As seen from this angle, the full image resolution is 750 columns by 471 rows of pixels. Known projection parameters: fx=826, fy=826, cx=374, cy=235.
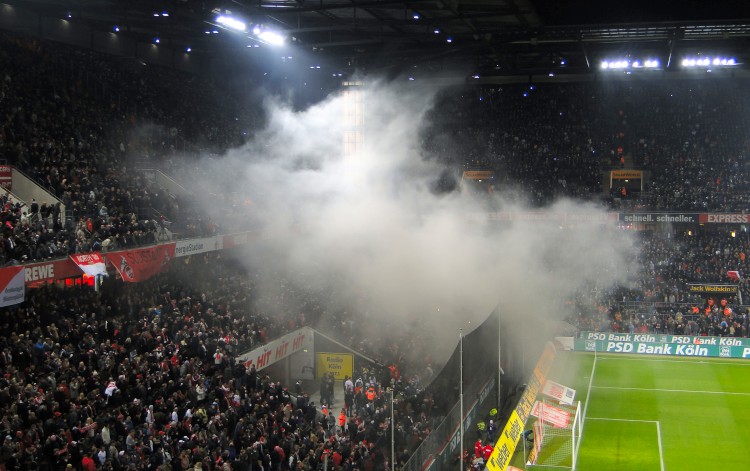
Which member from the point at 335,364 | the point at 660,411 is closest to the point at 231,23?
the point at 335,364

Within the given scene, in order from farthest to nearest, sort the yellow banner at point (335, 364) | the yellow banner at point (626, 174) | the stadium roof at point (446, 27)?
the yellow banner at point (626, 174) < the yellow banner at point (335, 364) < the stadium roof at point (446, 27)

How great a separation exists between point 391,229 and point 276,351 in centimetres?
1007

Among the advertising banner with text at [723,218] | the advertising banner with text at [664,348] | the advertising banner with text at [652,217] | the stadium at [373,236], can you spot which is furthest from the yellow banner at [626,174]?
the advertising banner with text at [664,348]

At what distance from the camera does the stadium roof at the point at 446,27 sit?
25172mm

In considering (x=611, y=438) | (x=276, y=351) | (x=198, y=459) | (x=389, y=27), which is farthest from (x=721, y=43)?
(x=198, y=459)

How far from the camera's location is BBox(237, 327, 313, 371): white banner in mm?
23934

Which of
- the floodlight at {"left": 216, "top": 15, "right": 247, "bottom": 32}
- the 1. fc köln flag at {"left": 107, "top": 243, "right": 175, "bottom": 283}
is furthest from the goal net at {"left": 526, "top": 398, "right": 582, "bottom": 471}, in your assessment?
the floodlight at {"left": 216, "top": 15, "right": 247, "bottom": 32}

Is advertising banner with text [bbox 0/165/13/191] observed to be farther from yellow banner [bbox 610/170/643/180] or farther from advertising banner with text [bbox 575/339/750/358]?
yellow banner [bbox 610/170/643/180]

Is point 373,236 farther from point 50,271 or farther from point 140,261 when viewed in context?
point 50,271

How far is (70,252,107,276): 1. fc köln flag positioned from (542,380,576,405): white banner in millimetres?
12248

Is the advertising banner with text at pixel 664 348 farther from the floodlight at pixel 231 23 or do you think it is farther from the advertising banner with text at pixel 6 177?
the advertising banner with text at pixel 6 177

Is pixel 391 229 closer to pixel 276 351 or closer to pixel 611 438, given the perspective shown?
pixel 276 351

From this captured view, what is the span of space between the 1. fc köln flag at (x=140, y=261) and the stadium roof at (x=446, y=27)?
700cm

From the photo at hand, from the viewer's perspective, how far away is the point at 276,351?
25641 millimetres
